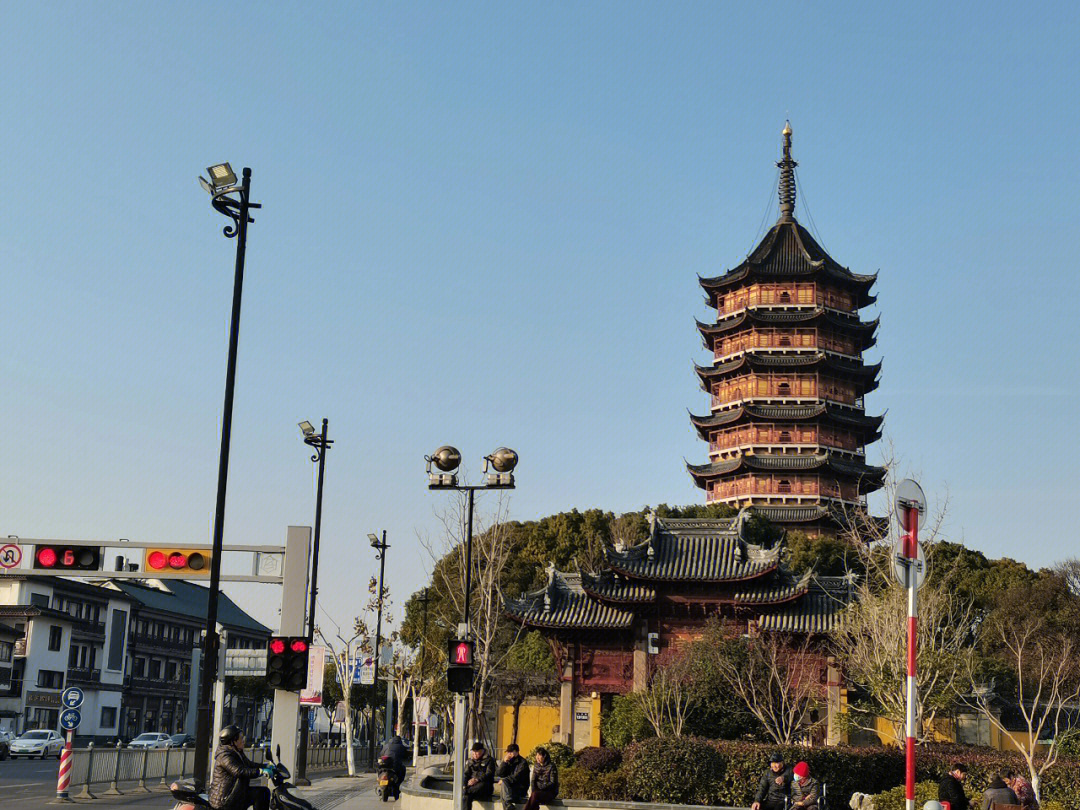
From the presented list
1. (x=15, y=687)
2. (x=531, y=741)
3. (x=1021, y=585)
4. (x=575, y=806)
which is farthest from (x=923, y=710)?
(x=15, y=687)

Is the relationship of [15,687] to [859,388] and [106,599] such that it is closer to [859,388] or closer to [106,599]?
[106,599]

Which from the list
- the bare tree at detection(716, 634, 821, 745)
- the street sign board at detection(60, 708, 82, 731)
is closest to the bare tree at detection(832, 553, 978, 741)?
the bare tree at detection(716, 634, 821, 745)

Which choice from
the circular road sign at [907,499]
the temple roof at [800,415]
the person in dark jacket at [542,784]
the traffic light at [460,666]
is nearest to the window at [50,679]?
the temple roof at [800,415]

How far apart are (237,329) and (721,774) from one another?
12.6 meters

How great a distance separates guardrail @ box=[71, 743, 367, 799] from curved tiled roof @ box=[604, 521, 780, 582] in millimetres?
18294

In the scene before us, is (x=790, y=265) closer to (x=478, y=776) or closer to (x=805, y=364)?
(x=805, y=364)

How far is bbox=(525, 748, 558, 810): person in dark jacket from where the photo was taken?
1858 cm

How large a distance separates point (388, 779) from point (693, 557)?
25.5 meters

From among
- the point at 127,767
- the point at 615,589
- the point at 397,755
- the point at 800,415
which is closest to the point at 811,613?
the point at 615,589

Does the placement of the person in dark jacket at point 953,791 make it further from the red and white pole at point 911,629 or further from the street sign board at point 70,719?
the street sign board at point 70,719

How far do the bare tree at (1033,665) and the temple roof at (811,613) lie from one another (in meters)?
5.53

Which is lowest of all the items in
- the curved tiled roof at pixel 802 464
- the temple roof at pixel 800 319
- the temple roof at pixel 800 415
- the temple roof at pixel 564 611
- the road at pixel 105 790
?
the road at pixel 105 790

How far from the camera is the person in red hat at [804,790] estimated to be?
15023mm

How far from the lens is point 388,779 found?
26.0 meters
